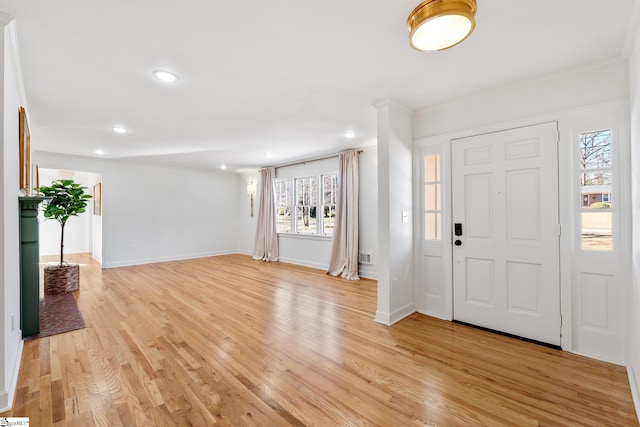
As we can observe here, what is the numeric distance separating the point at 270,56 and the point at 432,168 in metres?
2.24

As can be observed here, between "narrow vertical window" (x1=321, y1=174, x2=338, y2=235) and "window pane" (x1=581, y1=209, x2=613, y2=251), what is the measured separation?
416cm

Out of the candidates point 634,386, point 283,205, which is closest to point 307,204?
point 283,205

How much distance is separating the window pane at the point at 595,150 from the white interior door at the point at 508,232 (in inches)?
7.7

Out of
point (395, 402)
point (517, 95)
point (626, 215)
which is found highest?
point (517, 95)

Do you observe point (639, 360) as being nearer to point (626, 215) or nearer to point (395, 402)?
point (626, 215)

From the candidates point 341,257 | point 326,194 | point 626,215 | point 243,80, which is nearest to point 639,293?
point 626,215

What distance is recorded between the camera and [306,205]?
6750 mm

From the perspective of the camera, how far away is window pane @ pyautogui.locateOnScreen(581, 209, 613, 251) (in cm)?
238

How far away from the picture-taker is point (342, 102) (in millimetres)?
3219

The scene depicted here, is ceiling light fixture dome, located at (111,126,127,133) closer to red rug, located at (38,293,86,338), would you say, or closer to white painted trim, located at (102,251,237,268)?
red rug, located at (38,293,86,338)

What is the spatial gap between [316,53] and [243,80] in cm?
84

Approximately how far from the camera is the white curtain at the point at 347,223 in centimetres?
552

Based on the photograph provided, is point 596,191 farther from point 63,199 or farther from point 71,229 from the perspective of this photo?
point 71,229

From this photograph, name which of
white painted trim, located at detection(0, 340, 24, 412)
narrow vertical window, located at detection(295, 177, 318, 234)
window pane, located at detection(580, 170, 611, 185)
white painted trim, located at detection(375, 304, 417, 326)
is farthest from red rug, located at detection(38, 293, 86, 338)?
window pane, located at detection(580, 170, 611, 185)
